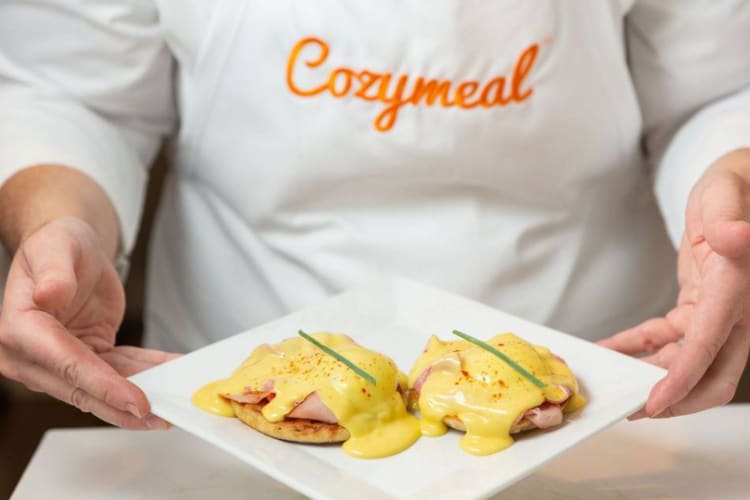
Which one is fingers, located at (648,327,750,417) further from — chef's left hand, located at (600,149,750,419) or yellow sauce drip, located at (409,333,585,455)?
yellow sauce drip, located at (409,333,585,455)

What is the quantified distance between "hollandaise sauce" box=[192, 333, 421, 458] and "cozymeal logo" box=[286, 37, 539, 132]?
365 mm

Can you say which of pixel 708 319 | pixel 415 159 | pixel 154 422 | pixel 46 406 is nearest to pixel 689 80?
pixel 415 159

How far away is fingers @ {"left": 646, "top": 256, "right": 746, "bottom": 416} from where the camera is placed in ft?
3.42

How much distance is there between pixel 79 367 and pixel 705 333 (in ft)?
2.00

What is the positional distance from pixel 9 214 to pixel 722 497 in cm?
90

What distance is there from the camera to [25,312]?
42.3 inches

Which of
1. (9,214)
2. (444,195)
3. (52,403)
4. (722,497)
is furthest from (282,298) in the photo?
(52,403)

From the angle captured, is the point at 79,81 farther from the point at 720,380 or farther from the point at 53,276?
the point at 720,380

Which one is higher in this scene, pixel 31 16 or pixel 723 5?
pixel 723 5

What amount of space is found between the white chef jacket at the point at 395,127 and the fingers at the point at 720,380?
0.36 m

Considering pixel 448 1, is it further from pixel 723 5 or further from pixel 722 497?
pixel 722 497

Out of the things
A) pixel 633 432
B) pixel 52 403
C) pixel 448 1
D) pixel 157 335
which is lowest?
pixel 52 403

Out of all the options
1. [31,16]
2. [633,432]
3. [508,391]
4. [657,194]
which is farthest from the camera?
[657,194]

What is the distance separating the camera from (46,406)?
9.59 ft
